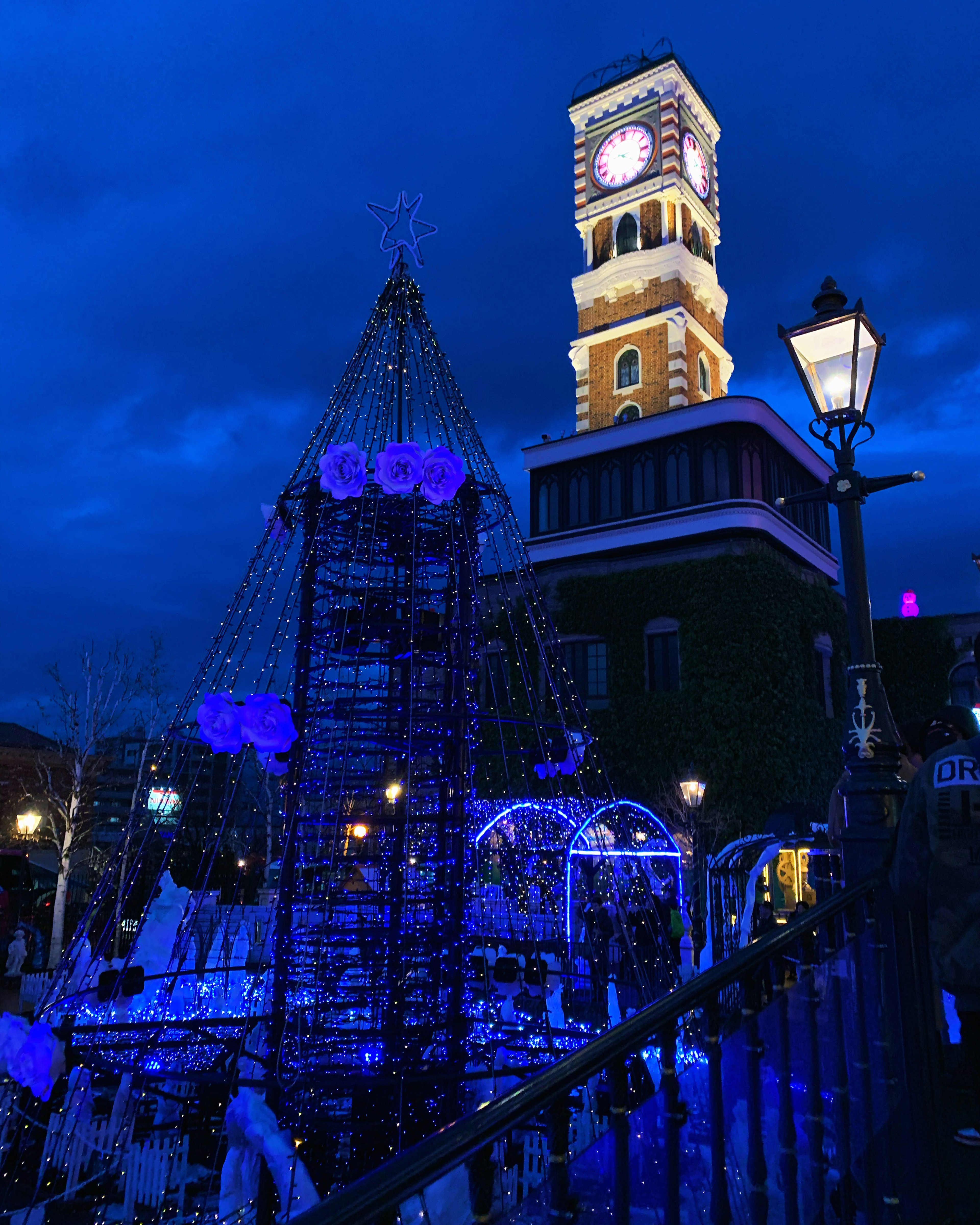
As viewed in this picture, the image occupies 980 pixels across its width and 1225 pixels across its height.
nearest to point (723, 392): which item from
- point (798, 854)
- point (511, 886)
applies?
point (798, 854)

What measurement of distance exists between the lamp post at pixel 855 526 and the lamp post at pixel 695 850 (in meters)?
12.4

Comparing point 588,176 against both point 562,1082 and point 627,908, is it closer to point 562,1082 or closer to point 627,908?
point 627,908

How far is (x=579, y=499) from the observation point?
27.9 meters

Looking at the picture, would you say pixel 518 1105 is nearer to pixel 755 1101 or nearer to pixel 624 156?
pixel 755 1101

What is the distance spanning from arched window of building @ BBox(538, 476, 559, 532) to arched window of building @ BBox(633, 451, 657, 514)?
2.77 metres

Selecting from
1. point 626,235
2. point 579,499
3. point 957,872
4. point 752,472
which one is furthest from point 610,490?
point 957,872

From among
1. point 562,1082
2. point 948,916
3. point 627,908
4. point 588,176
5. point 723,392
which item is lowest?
point 627,908

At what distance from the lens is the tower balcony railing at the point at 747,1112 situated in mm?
1908

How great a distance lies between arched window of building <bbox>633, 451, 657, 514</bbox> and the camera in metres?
26.5

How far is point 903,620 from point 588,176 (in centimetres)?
2053

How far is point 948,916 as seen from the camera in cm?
314

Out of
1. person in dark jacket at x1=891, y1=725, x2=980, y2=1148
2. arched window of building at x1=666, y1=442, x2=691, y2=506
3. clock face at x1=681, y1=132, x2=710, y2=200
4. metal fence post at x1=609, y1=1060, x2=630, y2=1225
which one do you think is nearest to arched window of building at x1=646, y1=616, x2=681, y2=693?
arched window of building at x1=666, y1=442, x2=691, y2=506

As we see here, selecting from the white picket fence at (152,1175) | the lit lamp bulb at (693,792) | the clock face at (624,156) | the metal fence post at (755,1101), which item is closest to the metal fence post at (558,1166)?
the metal fence post at (755,1101)

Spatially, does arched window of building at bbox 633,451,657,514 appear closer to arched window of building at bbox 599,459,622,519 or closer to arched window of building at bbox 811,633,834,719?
arched window of building at bbox 599,459,622,519
